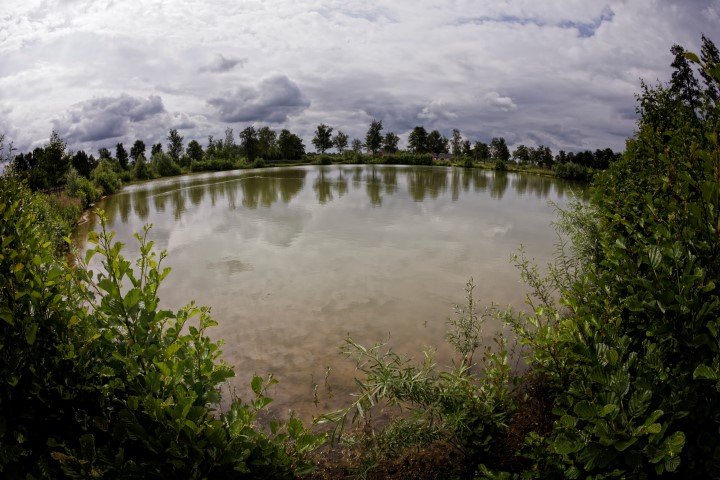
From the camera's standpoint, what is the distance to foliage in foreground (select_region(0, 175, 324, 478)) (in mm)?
2094

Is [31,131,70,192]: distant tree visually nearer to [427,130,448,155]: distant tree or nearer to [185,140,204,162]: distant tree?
[185,140,204,162]: distant tree

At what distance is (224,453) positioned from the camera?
90.0 inches

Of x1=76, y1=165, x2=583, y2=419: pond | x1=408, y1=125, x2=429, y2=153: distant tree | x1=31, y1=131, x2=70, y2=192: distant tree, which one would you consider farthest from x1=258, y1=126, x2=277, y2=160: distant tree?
x1=76, y1=165, x2=583, y2=419: pond

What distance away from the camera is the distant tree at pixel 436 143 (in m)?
123

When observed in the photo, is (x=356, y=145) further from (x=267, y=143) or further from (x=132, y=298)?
(x=132, y=298)

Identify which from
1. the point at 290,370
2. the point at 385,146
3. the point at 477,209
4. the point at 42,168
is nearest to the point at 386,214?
the point at 477,209

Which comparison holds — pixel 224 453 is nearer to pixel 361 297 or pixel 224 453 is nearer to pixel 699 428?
pixel 699 428

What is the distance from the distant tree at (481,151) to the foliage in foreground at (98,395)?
4852 inches

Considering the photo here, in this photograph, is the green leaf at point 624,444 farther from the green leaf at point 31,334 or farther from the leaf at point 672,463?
the green leaf at point 31,334

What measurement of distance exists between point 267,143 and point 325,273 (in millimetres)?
107248

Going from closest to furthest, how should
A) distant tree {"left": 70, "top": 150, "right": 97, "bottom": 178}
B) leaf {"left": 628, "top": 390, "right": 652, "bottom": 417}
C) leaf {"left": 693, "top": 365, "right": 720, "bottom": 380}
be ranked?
leaf {"left": 693, "top": 365, "right": 720, "bottom": 380}
leaf {"left": 628, "top": 390, "right": 652, "bottom": 417}
distant tree {"left": 70, "top": 150, "right": 97, "bottom": 178}

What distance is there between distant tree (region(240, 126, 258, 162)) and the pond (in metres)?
80.5

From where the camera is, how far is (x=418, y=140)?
12188 centimetres

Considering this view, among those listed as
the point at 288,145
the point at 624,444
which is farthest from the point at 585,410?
the point at 288,145
